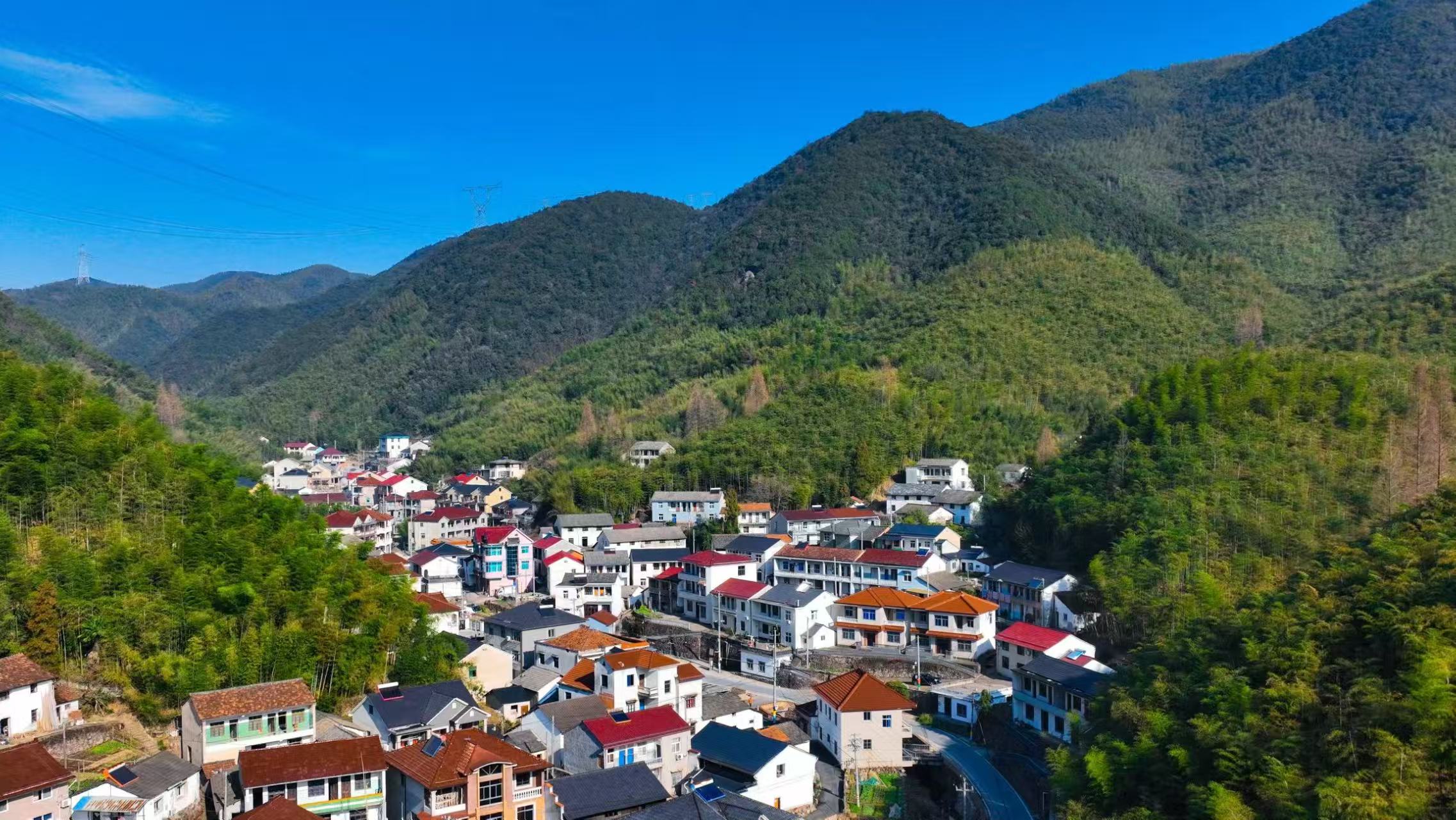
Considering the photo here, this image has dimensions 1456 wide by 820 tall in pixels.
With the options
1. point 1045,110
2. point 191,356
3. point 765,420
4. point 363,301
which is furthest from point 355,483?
point 1045,110

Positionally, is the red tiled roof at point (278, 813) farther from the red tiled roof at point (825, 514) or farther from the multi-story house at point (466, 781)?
the red tiled roof at point (825, 514)

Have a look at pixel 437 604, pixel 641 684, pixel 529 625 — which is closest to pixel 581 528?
pixel 437 604

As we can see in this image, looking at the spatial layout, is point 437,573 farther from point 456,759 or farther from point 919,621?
point 456,759

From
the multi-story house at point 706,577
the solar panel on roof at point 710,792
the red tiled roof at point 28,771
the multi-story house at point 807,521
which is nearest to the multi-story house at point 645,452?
the multi-story house at point 807,521

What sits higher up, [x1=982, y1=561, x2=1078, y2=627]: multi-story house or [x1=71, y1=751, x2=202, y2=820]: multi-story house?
[x1=71, y1=751, x2=202, y2=820]: multi-story house

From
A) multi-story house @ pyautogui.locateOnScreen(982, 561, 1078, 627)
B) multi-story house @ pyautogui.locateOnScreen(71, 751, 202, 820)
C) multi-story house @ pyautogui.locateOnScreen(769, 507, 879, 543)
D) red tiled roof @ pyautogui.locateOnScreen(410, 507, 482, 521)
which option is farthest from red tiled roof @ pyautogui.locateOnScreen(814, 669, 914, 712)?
red tiled roof @ pyautogui.locateOnScreen(410, 507, 482, 521)

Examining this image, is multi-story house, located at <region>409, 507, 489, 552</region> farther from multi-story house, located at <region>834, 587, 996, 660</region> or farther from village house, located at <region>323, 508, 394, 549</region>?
multi-story house, located at <region>834, 587, 996, 660</region>
